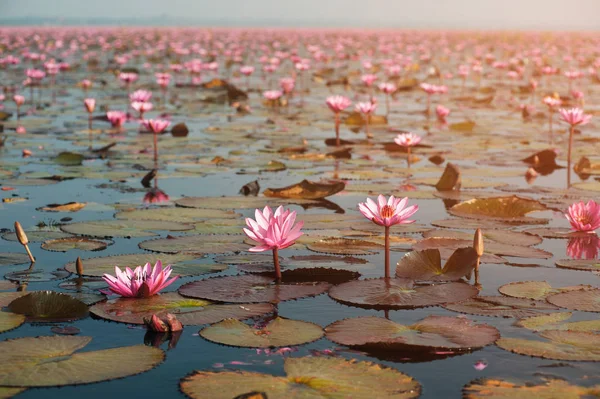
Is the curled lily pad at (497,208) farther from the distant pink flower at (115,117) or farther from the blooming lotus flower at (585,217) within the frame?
the distant pink flower at (115,117)

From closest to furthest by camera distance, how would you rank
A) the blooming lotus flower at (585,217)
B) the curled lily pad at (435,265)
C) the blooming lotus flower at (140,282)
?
the blooming lotus flower at (140,282) → the curled lily pad at (435,265) → the blooming lotus flower at (585,217)

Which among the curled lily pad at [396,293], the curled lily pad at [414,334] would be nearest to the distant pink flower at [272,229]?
the curled lily pad at [396,293]

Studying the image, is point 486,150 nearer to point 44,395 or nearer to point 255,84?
point 44,395

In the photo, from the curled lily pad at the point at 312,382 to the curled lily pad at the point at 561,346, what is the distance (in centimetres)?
47

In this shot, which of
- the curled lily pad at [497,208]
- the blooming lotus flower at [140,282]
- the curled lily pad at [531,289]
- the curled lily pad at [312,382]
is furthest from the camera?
the curled lily pad at [497,208]

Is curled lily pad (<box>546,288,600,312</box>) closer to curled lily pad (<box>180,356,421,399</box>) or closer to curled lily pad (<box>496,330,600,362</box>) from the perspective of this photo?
curled lily pad (<box>496,330,600,362</box>)

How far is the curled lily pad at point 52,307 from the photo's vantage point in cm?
302

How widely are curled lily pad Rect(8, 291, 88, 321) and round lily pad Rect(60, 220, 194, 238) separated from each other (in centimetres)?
120

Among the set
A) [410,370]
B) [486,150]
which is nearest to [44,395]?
[410,370]

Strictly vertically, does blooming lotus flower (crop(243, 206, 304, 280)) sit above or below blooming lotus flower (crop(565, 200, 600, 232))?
above

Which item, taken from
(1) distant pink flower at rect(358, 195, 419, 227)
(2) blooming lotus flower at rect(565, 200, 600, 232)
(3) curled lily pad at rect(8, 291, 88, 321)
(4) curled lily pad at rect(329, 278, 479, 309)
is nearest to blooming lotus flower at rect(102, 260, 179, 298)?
(3) curled lily pad at rect(8, 291, 88, 321)

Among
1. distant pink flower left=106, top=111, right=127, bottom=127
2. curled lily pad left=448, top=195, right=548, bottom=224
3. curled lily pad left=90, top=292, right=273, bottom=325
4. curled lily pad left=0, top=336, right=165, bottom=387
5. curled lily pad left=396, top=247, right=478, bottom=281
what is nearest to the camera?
curled lily pad left=0, top=336, right=165, bottom=387

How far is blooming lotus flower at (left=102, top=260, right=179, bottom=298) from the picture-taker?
3113 mm

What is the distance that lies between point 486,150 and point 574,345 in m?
4.98
